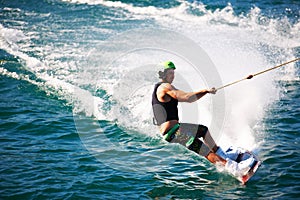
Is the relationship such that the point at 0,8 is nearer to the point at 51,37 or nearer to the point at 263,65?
the point at 51,37

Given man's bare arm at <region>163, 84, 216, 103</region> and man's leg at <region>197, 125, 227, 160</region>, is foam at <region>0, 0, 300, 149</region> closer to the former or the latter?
man's leg at <region>197, 125, 227, 160</region>

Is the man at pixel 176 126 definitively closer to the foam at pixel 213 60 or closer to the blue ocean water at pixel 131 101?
the blue ocean water at pixel 131 101

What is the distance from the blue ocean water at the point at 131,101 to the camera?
7.53 m

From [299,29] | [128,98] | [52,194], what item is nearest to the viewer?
[52,194]

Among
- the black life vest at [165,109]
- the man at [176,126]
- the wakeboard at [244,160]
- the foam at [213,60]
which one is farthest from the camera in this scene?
the foam at [213,60]

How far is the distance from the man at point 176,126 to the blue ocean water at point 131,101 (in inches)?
17.3

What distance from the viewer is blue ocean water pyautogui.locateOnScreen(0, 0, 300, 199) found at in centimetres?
753

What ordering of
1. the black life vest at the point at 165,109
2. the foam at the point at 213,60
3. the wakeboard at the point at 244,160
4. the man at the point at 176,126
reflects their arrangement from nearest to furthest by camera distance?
the wakeboard at the point at 244,160
the man at the point at 176,126
the black life vest at the point at 165,109
the foam at the point at 213,60

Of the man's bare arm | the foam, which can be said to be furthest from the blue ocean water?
the man's bare arm

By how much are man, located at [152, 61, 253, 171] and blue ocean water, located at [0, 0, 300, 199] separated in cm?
44

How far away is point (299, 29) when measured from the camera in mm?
16453

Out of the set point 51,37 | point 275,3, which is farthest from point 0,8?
point 275,3

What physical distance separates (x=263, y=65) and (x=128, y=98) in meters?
4.84

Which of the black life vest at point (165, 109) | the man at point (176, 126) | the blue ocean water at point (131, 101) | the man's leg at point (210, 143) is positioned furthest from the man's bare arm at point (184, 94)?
the blue ocean water at point (131, 101)
